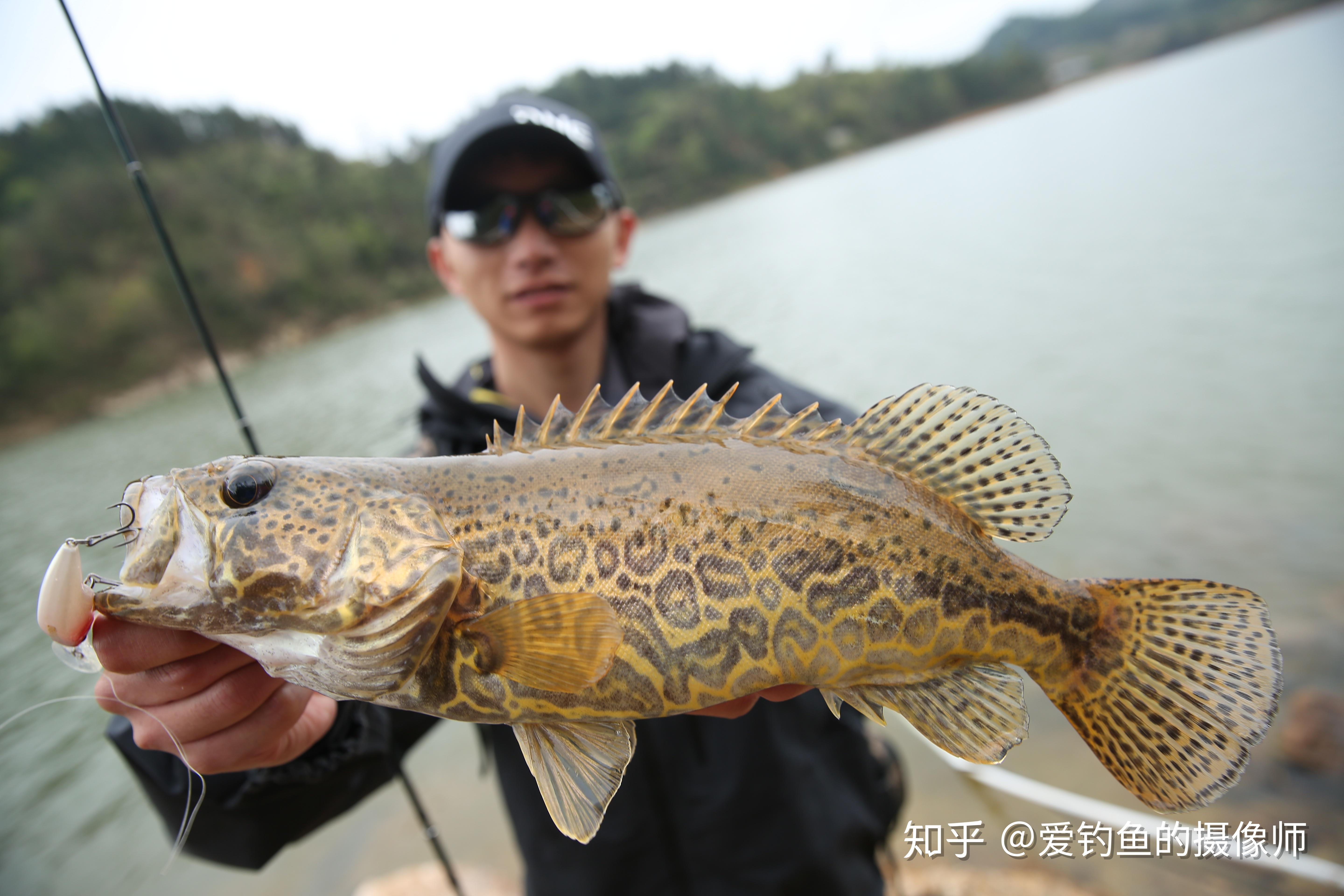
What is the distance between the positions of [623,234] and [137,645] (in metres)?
3.30

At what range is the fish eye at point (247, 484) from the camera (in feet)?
5.29

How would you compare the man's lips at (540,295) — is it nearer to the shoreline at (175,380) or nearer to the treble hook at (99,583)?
the treble hook at (99,583)

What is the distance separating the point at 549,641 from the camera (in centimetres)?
159

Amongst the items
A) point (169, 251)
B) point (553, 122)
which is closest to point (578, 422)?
point (169, 251)

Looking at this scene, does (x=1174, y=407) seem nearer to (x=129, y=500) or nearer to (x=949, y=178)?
(x=129, y=500)

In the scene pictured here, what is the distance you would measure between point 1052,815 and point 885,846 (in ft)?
7.44

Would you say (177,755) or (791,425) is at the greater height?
(791,425)

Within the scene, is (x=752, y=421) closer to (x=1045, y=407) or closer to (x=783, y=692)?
(x=783, y=692)

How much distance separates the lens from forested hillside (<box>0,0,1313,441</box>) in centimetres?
3872

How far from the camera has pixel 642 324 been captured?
361cm

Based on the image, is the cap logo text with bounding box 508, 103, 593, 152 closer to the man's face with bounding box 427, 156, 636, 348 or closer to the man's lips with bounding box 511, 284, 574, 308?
the man's face with bounding box 427, 156, 636, 348

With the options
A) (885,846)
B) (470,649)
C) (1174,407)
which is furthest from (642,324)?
(1174,407)

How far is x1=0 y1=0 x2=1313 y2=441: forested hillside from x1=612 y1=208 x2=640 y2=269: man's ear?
127 ft
